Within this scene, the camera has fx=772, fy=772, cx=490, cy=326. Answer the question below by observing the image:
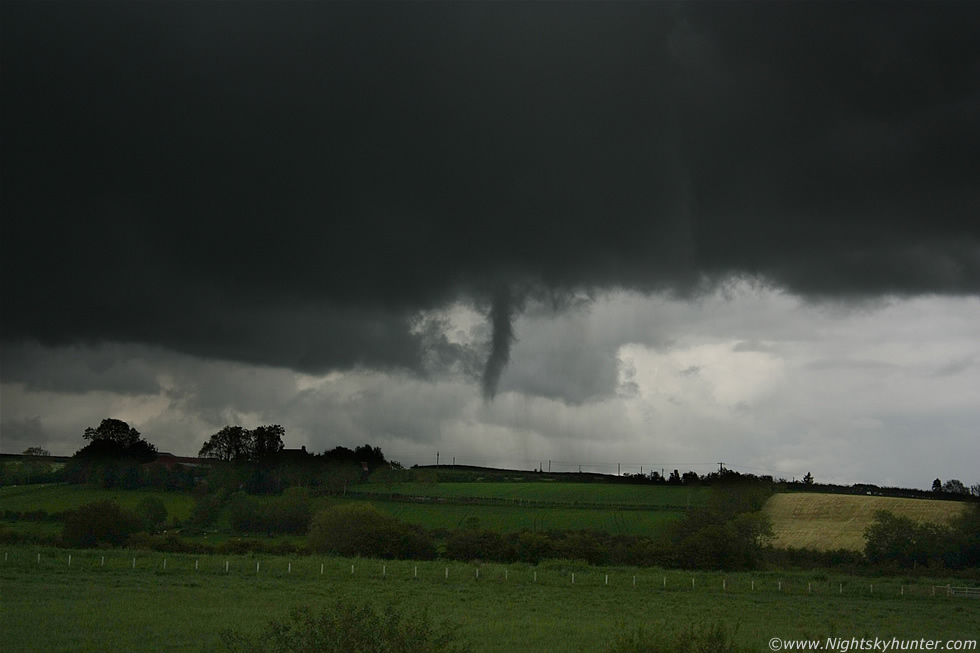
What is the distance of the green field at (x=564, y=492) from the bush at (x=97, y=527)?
7224 cm

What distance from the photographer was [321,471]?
592ft

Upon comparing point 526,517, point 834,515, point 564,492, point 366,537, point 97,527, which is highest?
point 564,492

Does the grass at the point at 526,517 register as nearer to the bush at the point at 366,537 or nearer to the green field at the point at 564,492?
the green field at the point at 564,492

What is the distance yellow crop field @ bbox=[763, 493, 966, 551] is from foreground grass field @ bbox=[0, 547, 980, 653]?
3010cm

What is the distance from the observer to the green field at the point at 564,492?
163 m

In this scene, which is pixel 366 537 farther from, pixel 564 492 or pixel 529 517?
pixel 564 492

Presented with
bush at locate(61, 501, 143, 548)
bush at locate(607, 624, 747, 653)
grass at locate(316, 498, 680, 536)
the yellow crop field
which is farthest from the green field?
bush at locate(607, 624, 747, 653)

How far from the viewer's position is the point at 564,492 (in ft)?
584

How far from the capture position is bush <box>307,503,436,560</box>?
9769 cm

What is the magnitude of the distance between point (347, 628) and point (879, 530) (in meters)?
109

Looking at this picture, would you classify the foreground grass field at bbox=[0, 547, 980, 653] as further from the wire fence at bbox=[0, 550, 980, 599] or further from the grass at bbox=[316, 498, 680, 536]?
the grass at bbox=[316, 498, 680, 536]

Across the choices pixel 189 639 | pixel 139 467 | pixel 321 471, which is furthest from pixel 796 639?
pixel 139 467

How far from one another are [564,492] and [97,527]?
104 metres

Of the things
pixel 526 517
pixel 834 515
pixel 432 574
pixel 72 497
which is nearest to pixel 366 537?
Result: pixel 432 574
